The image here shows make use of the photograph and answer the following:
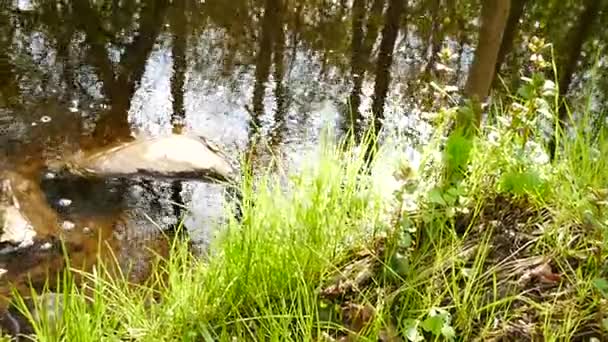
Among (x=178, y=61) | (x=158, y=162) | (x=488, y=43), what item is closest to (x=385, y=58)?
(x=178, y=61)

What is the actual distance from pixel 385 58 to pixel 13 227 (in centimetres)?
284

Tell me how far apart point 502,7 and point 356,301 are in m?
1.29

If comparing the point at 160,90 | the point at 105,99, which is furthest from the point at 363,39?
the point at 105,99

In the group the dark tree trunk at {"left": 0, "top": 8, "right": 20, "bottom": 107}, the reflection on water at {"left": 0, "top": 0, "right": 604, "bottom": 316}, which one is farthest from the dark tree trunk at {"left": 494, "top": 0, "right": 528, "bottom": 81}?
the dark tree trunk at {"left": 0, "top": 8, "right": 20, "bottom": 107}

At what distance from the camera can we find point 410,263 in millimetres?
2131

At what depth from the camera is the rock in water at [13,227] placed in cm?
315

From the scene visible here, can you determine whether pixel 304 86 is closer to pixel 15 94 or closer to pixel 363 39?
pixel 363 39

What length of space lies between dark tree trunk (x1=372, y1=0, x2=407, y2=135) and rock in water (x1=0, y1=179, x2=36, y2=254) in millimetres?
1752

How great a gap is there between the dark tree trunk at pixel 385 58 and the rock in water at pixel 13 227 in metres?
1.75

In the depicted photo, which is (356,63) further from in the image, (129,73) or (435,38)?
(129,73)

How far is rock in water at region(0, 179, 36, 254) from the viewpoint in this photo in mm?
3154

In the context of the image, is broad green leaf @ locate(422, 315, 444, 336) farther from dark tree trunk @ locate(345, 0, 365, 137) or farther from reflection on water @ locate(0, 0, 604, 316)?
dark tree trunk @ locate(345, 0, 365, 137)

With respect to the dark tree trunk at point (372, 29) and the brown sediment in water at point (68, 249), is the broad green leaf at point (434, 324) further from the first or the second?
the dark tree trunk at point (372, 29)

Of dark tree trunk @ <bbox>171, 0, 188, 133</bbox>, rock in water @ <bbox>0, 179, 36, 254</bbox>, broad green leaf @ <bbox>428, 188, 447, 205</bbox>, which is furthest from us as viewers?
dark tree trunk @ <bbox>171, 0, 188, 133</bbox>
